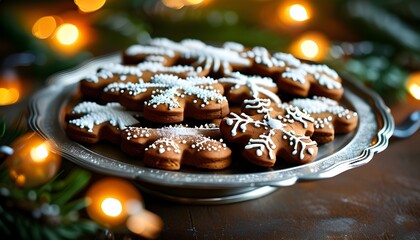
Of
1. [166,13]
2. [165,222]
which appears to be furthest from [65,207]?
[166,13]

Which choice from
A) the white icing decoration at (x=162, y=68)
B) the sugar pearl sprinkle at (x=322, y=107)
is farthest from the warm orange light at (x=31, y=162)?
the sugar pearl sprinkle at (x=322, y=107)

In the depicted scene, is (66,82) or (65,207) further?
(66,82)

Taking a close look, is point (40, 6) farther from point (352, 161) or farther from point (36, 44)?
point (352, 161)

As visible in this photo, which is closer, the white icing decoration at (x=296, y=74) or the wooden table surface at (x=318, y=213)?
the wooden table surface at (x=318, y=213)

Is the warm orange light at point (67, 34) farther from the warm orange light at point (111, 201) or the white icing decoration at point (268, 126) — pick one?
the white icing decoration at point (268, 126)

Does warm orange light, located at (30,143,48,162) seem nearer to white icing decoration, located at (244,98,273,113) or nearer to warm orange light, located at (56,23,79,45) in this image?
white icing decoration, located at (244,98,273,113)

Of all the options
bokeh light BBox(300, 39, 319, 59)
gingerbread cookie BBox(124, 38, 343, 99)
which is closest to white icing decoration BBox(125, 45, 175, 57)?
gingerbread cookie BBox(124, 38, 343, 99)

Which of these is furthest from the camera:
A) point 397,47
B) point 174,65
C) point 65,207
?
point 397,47
